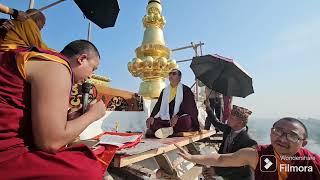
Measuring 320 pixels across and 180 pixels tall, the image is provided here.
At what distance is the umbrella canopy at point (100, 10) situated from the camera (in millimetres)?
3707

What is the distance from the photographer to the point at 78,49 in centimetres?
198

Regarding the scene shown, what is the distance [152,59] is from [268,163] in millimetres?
8931

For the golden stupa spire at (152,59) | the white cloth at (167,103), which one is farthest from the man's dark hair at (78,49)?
the golden stupa spire at (152,59)

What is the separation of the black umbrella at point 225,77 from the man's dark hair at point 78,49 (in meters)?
4.68

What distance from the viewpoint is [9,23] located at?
3.10 metres

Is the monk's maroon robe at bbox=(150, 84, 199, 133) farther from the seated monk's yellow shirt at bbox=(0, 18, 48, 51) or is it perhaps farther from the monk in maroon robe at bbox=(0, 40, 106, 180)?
the monk in maroon robe at bbox=(0, 40, 106, 180)

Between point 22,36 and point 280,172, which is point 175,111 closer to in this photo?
point 280,172

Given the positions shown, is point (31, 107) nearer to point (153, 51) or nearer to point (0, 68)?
point (0, 68)

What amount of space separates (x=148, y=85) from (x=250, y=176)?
8.09 meters

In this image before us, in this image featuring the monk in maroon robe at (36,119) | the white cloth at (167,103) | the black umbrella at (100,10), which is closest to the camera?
the monk in maroon robe at (36,119)

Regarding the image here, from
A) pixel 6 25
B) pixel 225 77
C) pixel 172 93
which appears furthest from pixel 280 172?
pixel 225 77

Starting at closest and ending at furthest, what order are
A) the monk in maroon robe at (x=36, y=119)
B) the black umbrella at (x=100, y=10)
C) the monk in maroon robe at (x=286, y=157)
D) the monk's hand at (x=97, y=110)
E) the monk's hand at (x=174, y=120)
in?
1. the monk in maroon robe at (x=36, y=119)
2. the monk's hand at (x=97, y=110)
3. the monk in maroon robe at (x=286, y=157)
4. the black umbrella at (x=100, y=10)
5. the monk's hand at (x=174, y=120)

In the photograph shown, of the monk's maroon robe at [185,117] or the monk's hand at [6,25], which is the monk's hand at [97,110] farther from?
the monk's maroon robe at [185,117]

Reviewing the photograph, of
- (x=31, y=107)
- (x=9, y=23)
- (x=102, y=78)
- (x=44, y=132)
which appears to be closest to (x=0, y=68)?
(x=31, y=107)
